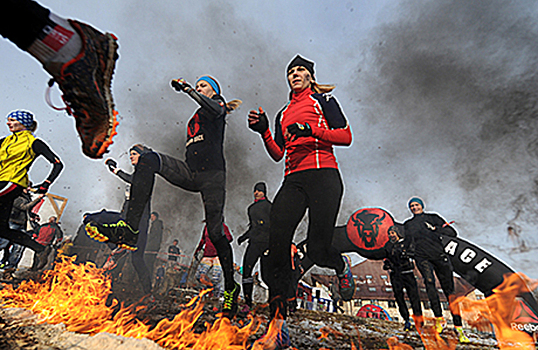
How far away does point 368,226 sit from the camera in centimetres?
576

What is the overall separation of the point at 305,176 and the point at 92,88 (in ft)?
5.99

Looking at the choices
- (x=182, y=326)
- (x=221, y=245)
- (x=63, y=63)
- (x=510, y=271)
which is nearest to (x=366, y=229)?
(x=510, y=271)

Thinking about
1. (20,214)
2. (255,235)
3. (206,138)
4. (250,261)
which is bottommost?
(250,261)

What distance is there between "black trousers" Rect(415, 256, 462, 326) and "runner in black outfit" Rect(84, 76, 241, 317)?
359 cm

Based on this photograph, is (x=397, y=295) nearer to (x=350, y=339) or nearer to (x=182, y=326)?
(x=350, y=339)

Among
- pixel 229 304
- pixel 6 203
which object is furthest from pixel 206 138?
pixel 6 203

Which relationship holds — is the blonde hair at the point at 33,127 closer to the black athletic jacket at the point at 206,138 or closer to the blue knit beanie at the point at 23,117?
the blue knit beanie at the point at 23,117

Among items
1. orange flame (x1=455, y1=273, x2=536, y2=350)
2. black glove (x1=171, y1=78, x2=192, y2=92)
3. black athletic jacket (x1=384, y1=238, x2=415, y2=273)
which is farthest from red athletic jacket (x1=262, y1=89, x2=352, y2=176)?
orange flame (x1=455, y1=273, x2=536, y2=350)

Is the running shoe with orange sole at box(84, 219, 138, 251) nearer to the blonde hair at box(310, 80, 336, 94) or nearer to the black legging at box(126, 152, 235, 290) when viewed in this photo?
A: the black legging at box(126, 152, 235, 290)

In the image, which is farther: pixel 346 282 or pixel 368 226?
pixel 368 226

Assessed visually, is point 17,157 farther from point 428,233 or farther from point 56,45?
point 428,233

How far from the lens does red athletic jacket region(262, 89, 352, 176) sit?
8.17 feet

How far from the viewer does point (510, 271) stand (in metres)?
4.21

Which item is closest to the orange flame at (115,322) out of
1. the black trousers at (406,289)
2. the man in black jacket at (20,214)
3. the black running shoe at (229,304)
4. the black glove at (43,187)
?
the black running shoe at (229,304)
